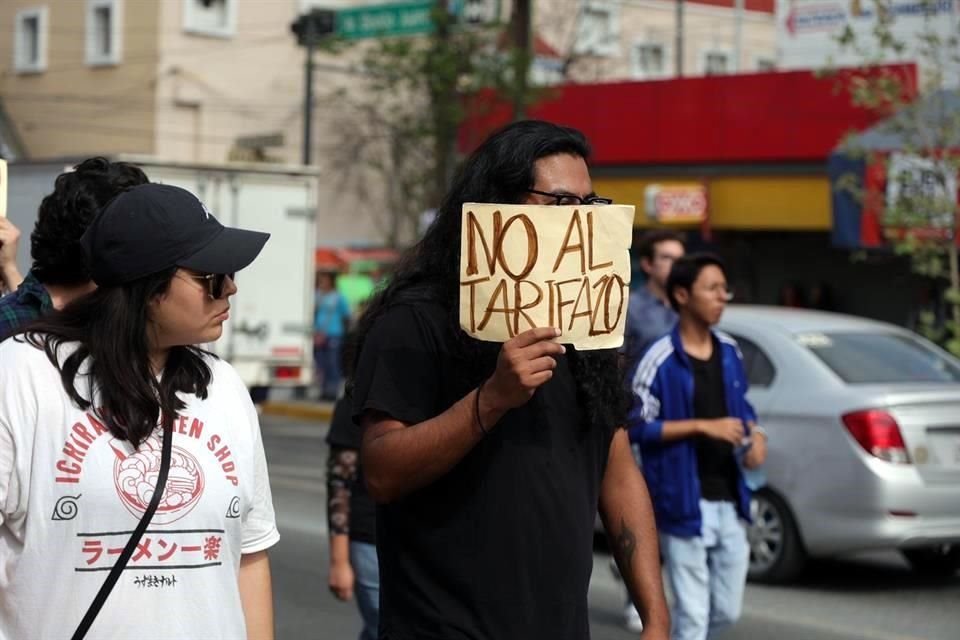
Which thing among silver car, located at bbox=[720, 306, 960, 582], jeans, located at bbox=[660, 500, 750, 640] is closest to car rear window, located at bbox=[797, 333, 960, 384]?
silver car, located at bbox=[720, 306, 960, 582]

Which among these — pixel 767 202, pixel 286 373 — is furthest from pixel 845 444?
pixel 767 202

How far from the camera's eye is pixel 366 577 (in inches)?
224

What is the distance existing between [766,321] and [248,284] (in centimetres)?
1018

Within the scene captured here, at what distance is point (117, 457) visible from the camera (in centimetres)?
291

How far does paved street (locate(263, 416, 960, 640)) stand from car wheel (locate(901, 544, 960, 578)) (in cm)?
8

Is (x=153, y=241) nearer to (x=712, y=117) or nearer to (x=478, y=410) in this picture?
(x=478, y=410)

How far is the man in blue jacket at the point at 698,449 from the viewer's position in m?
6.43

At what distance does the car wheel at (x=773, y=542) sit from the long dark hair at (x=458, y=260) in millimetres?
6388

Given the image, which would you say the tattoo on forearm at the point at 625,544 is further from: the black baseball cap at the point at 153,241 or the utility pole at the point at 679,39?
the utility pole at the point at 679,39

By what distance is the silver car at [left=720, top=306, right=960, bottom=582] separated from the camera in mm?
9188

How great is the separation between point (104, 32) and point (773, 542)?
29.2 metres

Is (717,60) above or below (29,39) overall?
above

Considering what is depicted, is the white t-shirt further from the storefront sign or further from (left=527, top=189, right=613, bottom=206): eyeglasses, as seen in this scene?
the storefront sign

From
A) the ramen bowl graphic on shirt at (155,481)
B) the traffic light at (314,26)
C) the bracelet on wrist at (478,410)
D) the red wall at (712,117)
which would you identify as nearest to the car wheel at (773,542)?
the bracelet on wrist at (478,410)
